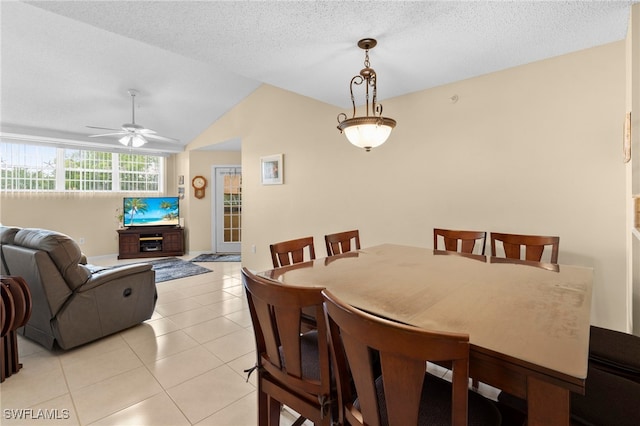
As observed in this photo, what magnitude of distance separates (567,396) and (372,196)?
284 centimetres

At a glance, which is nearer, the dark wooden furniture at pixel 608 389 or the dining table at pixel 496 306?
the dining table at pixel 496 306

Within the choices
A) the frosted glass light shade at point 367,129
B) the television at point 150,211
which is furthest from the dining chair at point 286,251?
the television at point 150,211

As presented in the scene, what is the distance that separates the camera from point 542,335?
913mm

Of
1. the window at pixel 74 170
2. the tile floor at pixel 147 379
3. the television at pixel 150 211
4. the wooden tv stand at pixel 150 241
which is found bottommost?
the tile floor at pixel 147 379

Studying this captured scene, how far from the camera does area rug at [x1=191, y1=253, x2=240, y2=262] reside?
20.1ft

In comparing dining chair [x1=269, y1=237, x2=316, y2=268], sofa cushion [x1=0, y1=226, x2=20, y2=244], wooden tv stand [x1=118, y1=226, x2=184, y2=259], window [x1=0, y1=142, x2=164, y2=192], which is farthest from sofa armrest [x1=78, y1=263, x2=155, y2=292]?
window [x1=0, y1=142, x2=164, y2=192]

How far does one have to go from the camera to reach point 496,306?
3.79 feet

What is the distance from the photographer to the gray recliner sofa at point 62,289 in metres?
2.35

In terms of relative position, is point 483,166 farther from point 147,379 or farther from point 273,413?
point 147,379

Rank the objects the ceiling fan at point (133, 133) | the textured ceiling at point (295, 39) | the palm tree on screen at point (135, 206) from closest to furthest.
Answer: the textured ceiling at point (295, 39) < the ceiling fan at point (133, 133) < the palm tree on screen at point (135, 206)

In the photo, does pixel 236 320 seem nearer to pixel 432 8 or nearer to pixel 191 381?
pixel 191 381

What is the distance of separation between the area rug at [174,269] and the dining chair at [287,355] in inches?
154

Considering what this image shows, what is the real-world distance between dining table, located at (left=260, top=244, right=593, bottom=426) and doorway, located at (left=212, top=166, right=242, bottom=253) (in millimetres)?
5276

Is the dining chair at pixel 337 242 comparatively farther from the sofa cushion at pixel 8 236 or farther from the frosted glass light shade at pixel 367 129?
the sofa cushion at pixel 8 236
